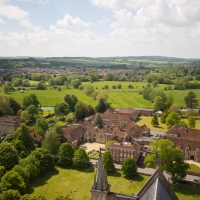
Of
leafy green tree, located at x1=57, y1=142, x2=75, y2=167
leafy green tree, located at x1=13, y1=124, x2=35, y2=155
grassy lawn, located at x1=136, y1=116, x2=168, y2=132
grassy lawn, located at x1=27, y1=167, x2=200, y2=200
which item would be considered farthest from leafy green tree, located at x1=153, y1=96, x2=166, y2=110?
leafy green tree, located at x1=13, y1=124, x2=35, y2=155

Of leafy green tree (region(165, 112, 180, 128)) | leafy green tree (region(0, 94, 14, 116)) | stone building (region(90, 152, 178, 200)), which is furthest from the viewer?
leafy green tree (region(0, 94, 14, 116))

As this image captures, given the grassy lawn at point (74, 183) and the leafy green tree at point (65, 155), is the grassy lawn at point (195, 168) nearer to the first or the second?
the grassy lawn at point (74, 183)

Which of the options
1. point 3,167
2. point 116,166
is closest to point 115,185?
point 116,166

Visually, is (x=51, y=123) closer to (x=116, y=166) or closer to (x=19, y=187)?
(x=116, y=166)

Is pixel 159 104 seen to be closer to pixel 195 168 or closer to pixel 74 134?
pixel 74 134

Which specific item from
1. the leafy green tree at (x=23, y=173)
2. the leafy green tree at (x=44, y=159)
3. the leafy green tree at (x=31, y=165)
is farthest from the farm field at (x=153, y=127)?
the leafy green tree at (x=23, y=173)

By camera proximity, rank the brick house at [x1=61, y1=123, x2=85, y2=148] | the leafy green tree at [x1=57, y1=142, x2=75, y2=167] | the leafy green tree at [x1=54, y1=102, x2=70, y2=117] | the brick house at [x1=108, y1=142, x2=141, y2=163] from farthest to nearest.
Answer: the leafy green tree at [x1=54, y1=102, x2=70, y2=117], the brick house at [x1=61, y1=123, x2=85, y2=148], the brick house at [x1=108, y1=142, x2=141, y2=163], the leafy green tree at [x1=57, y1=142, x2=75, y2=167]

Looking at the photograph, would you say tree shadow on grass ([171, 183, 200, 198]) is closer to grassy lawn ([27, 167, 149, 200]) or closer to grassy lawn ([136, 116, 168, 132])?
grassy lawn ([27, 167, 149, 200])
